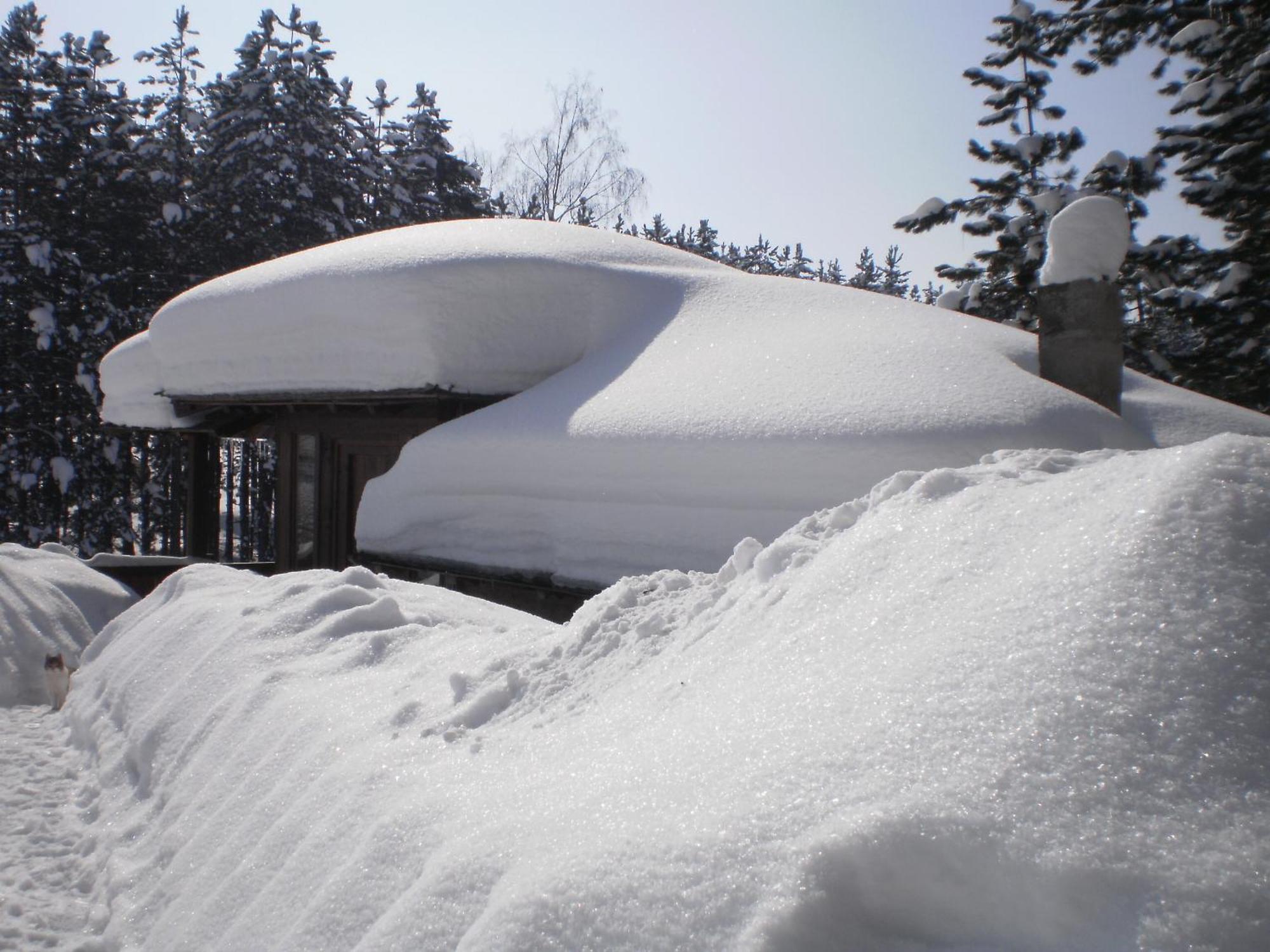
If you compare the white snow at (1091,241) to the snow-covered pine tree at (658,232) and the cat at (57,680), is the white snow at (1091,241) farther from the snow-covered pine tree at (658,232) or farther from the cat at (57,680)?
the snow-covered pine tree at (658,232)

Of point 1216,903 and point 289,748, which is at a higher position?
point 1216,903

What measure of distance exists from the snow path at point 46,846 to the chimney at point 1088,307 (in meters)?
5.60

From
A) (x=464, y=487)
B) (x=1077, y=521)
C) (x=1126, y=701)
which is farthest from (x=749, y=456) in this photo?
(x=1126, y=701)

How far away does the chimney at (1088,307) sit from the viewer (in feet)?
19.0

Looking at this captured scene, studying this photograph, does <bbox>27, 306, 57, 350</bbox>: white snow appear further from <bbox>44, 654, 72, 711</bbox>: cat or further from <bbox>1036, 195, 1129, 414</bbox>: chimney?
<bbox>1036, 195, 1129, 414</bbox>: chimney

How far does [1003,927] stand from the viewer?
3.07ft

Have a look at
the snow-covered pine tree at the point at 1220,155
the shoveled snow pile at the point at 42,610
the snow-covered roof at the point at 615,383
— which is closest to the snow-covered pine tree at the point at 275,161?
the snow-covered roof at the point at 615,383

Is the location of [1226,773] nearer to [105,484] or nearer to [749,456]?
[749,456]

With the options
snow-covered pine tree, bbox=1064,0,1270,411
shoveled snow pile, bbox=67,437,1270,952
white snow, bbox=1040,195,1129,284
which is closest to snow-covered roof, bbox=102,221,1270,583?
white snow, bbox=1040,195,1129,284

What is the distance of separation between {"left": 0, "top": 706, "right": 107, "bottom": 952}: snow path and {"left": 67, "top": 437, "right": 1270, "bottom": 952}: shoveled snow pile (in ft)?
0.70

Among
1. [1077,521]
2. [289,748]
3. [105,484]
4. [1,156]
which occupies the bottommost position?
[105,484]

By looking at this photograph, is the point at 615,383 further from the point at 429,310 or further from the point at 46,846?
the point at 46,846

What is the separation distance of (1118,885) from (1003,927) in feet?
0.40

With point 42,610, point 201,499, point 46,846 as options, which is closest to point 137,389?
point 201,499
